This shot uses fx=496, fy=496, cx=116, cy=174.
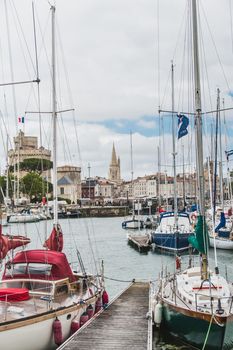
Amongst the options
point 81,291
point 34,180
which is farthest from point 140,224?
point 34,180

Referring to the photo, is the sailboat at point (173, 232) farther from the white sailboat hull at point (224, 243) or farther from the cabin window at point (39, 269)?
the cabin window at point (39, 269)

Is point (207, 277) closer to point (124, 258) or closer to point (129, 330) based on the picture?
point (129, 330)

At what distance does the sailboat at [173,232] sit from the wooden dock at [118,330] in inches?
957

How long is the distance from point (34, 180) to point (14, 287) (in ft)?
426

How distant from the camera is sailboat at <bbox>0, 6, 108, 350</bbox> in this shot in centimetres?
1435

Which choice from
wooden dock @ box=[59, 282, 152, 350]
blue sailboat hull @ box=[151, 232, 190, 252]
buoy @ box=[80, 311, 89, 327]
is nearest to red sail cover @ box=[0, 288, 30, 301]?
wooden dock @ box=[59, 282, 152, 350]

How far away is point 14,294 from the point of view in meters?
16.2

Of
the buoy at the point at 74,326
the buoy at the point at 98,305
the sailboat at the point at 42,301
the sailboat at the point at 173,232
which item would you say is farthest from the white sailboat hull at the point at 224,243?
the buoy at the point at 74,326

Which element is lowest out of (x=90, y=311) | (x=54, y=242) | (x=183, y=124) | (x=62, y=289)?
(x=90, y=311)

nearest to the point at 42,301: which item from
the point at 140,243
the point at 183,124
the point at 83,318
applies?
the point at 83,318

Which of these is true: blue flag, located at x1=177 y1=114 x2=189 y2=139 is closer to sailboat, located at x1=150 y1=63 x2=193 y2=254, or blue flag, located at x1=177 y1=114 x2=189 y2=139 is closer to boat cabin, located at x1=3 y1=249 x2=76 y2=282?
boat cabin, located at x1=3 y1=249 x2=76 y2=282

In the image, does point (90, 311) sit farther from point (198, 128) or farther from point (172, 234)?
point (172, 234)

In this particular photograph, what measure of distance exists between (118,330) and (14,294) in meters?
3.79

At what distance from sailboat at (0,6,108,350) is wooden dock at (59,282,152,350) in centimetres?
49
